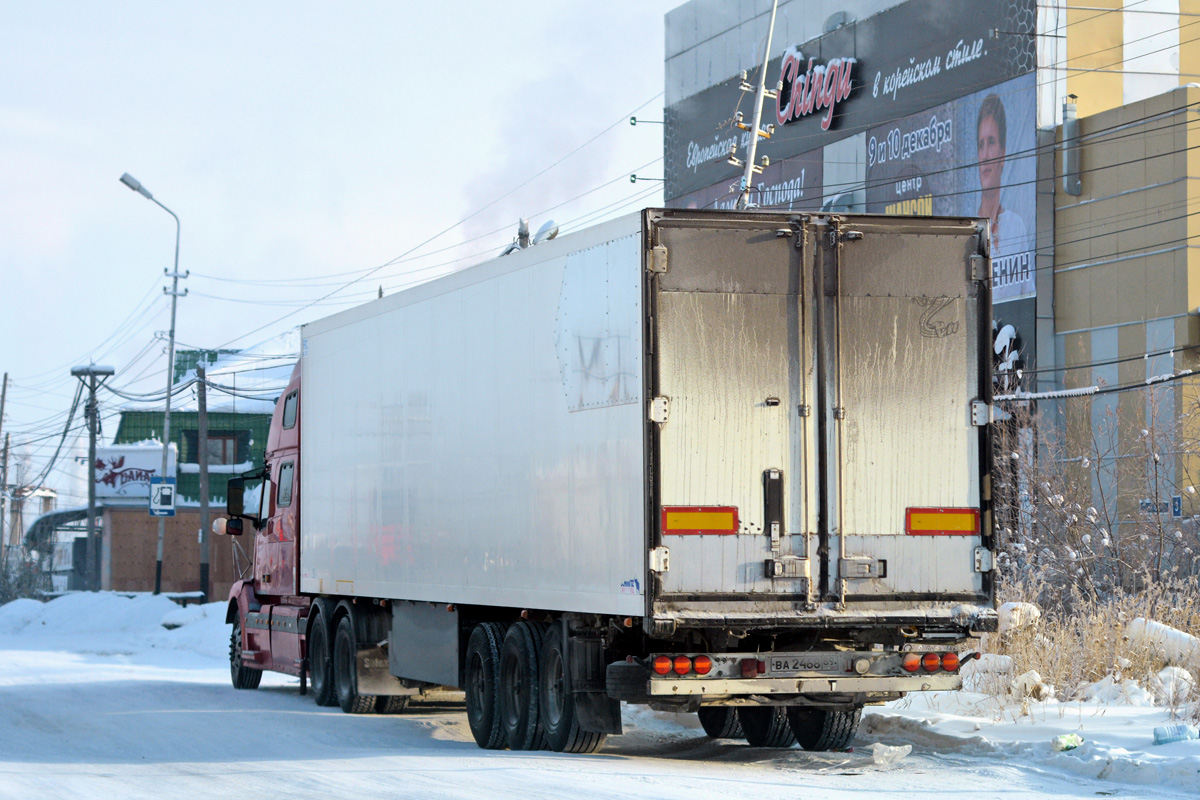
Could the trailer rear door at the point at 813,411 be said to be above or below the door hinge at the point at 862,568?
above

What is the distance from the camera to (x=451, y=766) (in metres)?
11.1

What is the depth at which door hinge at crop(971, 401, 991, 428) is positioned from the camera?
1112 cm

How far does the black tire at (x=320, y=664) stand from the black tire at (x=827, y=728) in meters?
6.09

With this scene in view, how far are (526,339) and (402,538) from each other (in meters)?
3.16

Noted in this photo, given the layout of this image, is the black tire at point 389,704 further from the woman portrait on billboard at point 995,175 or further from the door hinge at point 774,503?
the woman portrait on billboard at point 995,175

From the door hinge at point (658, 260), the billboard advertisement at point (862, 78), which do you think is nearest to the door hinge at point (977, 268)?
the door hinge at point (658, 260)

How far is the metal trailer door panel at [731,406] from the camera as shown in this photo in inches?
409

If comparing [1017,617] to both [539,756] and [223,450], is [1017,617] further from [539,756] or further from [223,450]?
[223,450]

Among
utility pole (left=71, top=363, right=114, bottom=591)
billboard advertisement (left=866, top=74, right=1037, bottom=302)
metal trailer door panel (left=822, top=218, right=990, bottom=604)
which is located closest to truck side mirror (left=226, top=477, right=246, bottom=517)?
metal trailer door panel (left=822, top=218, right=990, bottom=604)

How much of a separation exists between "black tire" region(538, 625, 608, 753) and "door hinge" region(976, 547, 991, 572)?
2.96 metres

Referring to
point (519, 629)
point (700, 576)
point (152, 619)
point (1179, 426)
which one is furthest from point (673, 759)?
point (152, 619)

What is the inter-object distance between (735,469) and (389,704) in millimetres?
7105

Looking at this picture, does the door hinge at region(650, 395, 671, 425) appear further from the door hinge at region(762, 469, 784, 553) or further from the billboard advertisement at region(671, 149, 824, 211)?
the billboard advertisement at region(671, 149, 824, 211)

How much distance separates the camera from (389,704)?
16391mm
